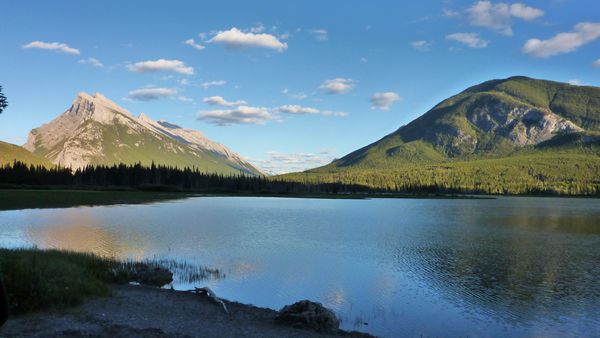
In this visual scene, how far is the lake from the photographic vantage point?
2628cm

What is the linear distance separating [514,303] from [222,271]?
21.8m

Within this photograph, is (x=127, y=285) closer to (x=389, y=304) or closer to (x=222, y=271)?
(x=222, y=271)

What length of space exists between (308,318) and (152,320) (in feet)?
23.7

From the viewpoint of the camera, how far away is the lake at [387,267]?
86.2ft

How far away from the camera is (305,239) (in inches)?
2336

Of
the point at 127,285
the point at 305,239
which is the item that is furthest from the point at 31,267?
the point at 305,239

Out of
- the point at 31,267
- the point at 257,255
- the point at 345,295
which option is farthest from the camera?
the point at 257,255

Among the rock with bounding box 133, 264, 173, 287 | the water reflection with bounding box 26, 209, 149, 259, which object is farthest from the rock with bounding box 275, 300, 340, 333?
the water reflection with bounding box 26, 209, 149, 259

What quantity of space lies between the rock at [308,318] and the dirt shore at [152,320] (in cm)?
54

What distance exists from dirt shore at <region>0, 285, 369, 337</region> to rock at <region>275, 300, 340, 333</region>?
539 millimetres

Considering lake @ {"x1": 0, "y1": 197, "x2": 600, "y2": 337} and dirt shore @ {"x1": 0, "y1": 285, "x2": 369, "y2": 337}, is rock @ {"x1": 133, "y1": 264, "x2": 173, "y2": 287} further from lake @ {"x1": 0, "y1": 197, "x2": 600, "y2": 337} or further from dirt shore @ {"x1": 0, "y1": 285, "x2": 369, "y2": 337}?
dirt shore @ {"x1": 0, "y1": 285, "x2": 369, "y2": 337}

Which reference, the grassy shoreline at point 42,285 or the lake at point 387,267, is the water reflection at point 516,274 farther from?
the grassy shoreline at point 42,285

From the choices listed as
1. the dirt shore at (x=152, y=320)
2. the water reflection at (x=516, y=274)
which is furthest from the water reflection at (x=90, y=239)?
the water reflection at (x=516, y=274)

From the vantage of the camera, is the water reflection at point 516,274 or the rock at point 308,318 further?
the water reflection at point 516,274
